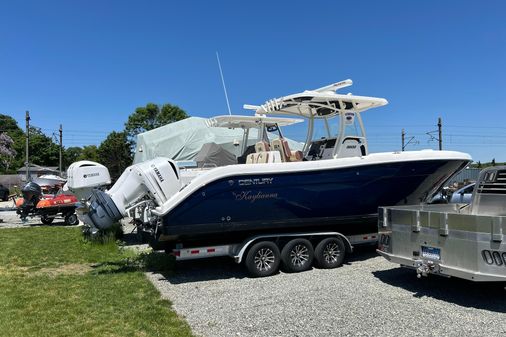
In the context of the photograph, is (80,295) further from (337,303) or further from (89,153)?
(89,153)

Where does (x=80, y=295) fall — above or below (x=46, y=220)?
below

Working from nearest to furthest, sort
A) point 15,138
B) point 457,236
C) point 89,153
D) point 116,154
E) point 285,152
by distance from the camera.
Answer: point 457,236
point 285,152
point 116,154
point 89,153
point 15,138

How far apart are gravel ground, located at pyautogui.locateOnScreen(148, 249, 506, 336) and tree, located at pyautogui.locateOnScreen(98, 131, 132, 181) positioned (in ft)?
78.5

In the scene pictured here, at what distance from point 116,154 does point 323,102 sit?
27.8 meters

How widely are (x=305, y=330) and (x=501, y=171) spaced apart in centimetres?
365

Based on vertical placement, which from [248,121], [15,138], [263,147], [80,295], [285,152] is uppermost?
[15,138]

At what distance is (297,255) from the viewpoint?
7977mm

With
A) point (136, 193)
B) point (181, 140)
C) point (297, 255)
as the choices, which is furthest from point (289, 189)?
point (181, 140)

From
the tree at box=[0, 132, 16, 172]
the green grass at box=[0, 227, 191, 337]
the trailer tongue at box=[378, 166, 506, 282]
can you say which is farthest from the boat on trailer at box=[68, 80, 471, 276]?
the tree at box=[0, 132, 16, 172]

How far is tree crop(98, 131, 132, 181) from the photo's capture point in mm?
32281

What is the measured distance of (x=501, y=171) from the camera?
21.3ft

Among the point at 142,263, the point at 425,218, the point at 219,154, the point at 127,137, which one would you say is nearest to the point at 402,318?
the point at 425,218

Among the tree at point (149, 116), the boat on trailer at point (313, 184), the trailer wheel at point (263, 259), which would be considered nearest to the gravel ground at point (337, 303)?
the trailer wheel at point (263, 259)

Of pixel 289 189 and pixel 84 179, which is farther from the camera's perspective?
pixel 84 179
